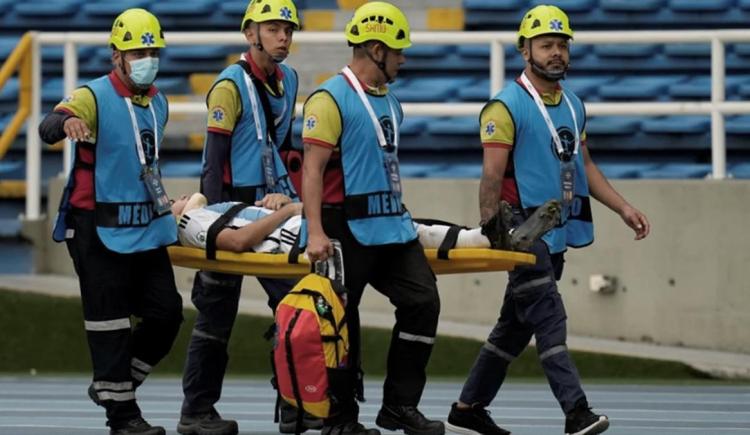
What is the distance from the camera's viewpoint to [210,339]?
10.1 metres

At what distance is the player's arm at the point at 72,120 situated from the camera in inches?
352

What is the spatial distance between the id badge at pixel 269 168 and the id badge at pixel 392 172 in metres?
0.91

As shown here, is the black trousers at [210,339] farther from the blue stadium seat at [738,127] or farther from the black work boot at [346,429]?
the blue stadium seat at [738,127]

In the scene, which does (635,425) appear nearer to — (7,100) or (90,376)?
(90,376)

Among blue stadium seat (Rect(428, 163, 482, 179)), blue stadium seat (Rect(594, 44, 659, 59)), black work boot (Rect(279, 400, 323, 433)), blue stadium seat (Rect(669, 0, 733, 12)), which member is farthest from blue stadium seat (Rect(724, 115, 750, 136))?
black work boot (Rect(279, 400, 323, 433))

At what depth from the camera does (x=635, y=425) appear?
10.5 metres

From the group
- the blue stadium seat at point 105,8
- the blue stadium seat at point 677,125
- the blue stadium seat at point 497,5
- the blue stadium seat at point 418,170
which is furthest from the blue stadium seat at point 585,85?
the blue stadium seat at point 105,8

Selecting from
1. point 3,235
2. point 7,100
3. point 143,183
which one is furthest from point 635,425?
point 7,100

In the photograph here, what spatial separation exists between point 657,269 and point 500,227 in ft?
15.1

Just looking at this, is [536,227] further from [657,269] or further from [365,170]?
[657,269]

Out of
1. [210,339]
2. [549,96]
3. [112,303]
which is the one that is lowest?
[210,339]

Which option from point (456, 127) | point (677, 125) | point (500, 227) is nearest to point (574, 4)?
point (456, 127)

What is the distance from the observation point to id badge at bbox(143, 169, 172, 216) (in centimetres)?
932

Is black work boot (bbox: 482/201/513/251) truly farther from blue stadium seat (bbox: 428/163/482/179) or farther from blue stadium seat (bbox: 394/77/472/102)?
blue stadium seat (bbox: 394/77/472/102)
